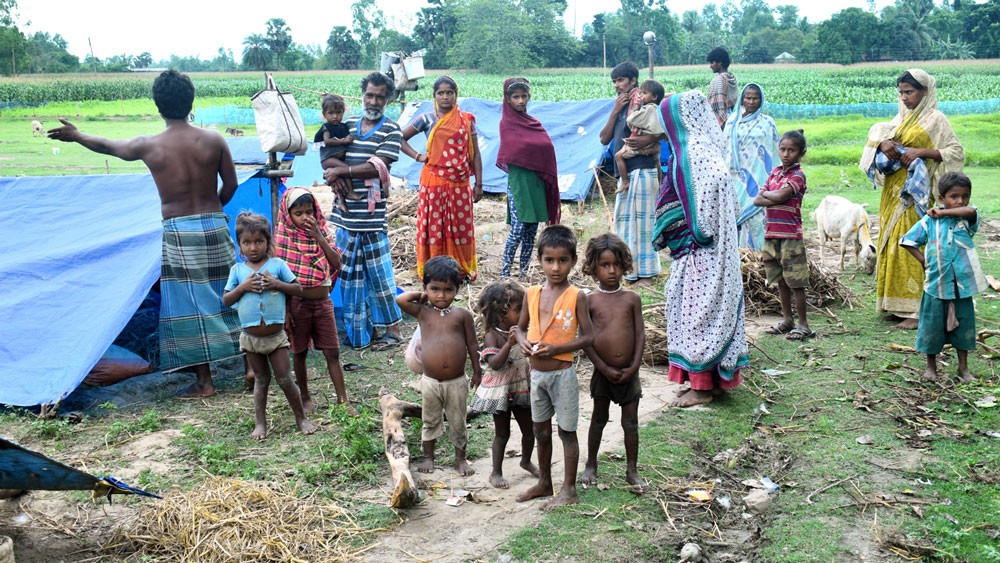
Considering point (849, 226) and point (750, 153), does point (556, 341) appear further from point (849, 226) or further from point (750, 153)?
point (849, 226)

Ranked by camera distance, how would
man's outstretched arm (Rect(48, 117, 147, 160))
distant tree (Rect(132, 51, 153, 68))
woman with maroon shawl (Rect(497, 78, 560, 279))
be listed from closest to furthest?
man's outstretched arm (Rect(48, 117, 147, 160)) → woman with maroon shawl (Rect(497, 78, 560, 279)) → distant tree (Rect(132, 51, 153, 68))

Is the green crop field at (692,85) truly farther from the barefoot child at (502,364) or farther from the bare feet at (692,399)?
the barefoot child at (502,364)

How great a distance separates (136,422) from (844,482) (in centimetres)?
391

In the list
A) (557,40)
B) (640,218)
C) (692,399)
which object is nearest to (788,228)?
(640,218)

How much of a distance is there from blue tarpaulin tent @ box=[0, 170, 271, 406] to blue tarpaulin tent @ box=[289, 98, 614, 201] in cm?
576

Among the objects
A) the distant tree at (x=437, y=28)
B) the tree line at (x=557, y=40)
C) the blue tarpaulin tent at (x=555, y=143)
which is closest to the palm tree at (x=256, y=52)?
the tree line at (x=557, y=40)

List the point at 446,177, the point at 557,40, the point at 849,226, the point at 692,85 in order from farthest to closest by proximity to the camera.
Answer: the point at 557,40, the point at 692,85, the point at 849,226, the point at 446,177

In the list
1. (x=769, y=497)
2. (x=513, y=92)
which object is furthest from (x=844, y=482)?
(x=513, y=92)

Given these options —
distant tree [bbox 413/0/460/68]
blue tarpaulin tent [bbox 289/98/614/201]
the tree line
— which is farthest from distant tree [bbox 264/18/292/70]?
blue tarpaulin tent [bbox 289/98/614/201]

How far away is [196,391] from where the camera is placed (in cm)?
514

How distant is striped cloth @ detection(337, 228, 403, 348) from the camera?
6066mm

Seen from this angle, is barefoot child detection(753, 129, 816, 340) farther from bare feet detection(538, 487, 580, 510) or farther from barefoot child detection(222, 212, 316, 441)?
A: barefoot child detection(222, 212, 316, 441)

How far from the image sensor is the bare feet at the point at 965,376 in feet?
16.1

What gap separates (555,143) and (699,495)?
9.98m
